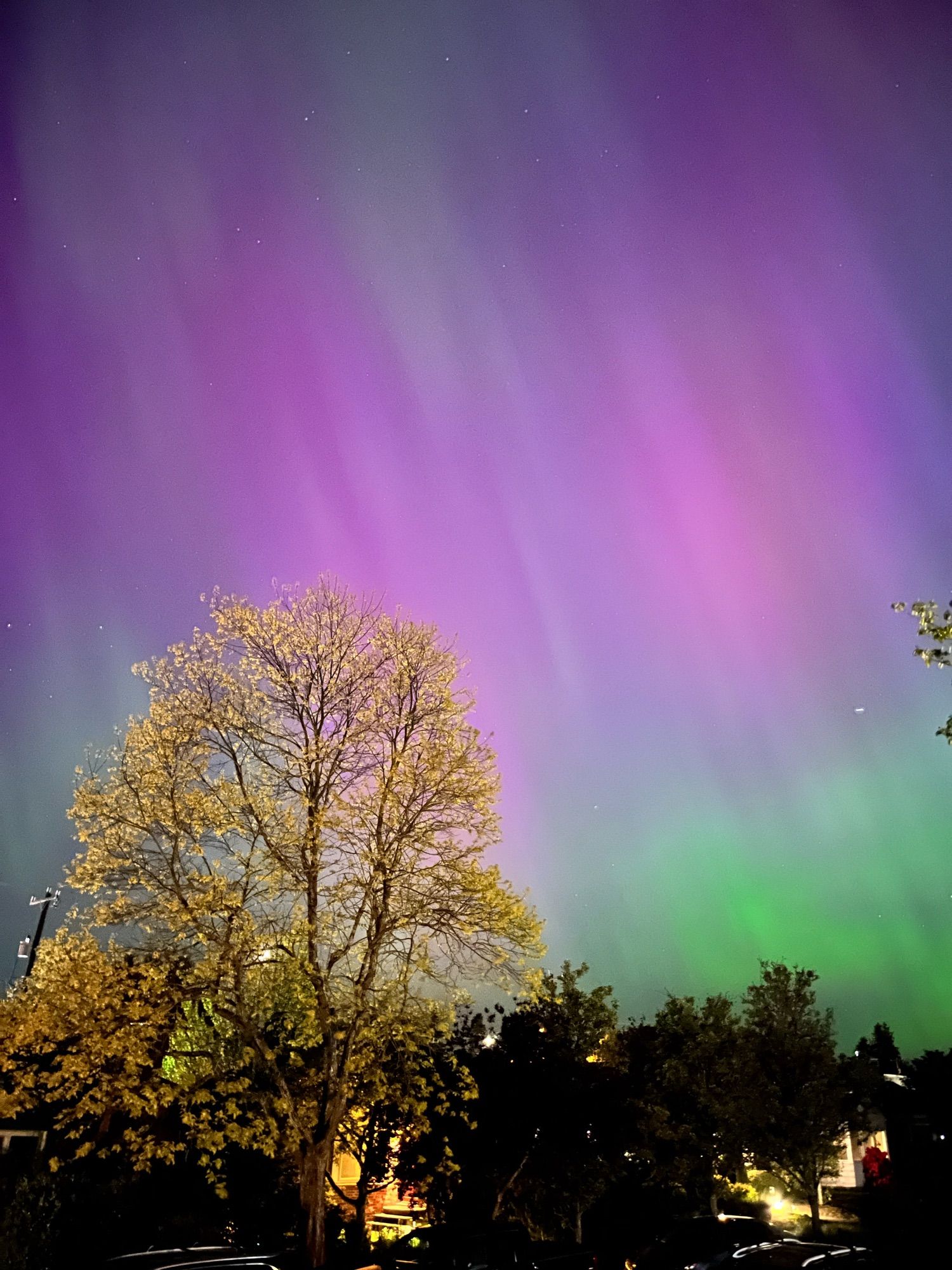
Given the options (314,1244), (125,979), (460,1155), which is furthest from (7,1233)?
(460,1155)

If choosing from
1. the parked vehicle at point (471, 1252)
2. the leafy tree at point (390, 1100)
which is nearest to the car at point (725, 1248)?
the parked vehicle at point (471, 1252)

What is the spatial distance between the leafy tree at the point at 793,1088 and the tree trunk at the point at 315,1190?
69.7 ft

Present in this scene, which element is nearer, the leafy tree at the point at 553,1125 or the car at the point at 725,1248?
the car at the point at 725,1248

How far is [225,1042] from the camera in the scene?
872 inches

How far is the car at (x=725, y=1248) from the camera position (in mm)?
16641

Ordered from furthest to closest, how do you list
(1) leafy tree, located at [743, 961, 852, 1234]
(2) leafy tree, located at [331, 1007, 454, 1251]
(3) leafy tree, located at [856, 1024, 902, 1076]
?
(3) leafy tree, located at [856, 1024, 902, 1076]
(1) leafy tree, located at [743, 961, 852, 1234]
(2) leafy tree, located at [331, 1007, 454, 1251]

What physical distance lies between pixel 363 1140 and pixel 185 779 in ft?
48.3

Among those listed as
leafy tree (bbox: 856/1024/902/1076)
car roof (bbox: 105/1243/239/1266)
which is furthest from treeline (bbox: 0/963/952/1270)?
leafy tree (bbox: 856/1024/902/1076)

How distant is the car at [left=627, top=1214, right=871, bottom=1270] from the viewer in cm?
1664

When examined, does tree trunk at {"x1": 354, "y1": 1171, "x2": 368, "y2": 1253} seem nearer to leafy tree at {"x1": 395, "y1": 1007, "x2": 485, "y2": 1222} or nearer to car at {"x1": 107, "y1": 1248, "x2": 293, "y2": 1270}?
leafy tree at {"x1": 395, "y1": 1007, "x2": 485, "y2": 1222}

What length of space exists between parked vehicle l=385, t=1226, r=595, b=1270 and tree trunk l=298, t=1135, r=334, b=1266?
186 centimetres

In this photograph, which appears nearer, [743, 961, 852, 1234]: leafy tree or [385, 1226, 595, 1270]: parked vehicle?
[385, 1226, 595, 1270]: parked vehicle

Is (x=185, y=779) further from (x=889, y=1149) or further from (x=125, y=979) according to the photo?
(x=889, y=1149)

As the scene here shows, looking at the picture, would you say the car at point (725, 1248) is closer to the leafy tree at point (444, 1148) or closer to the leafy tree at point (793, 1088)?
the leafy tree at point (444, 1148)
